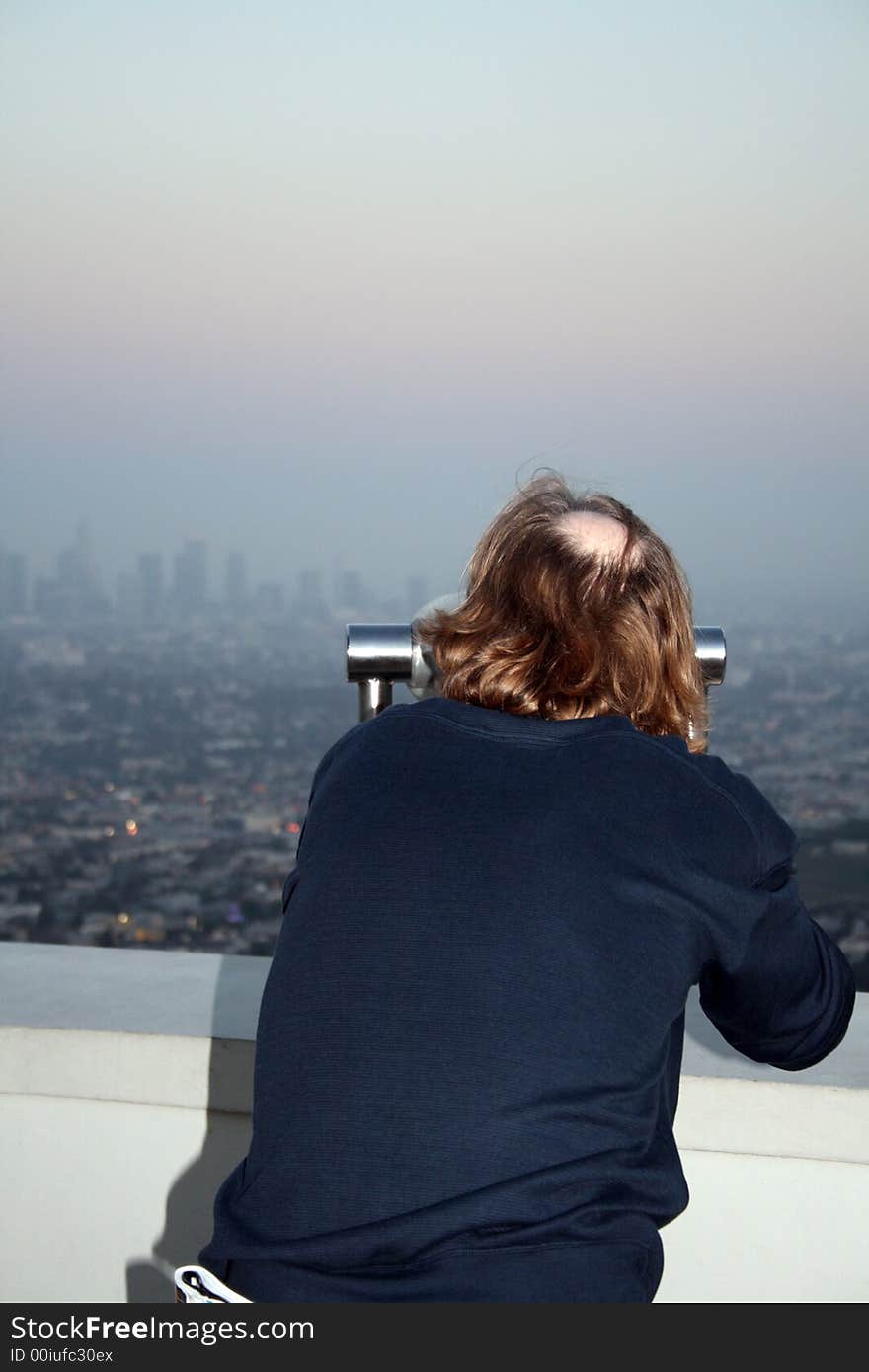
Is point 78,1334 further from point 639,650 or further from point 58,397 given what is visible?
point 58,397

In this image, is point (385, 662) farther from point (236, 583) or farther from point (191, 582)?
point (236, 583)

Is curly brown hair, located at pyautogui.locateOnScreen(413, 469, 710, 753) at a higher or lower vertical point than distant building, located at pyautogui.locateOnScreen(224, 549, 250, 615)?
higher

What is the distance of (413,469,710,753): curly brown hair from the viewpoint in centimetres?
102

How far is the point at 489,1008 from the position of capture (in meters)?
0.83

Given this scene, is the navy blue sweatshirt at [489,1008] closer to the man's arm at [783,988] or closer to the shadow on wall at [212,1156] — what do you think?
the man's arm at [783,988]

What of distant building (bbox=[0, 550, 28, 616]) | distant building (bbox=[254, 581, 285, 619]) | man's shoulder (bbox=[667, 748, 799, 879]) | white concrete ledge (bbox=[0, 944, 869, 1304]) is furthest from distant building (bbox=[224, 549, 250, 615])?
man's shoulder (bbox=[667, 748, 799, 879])

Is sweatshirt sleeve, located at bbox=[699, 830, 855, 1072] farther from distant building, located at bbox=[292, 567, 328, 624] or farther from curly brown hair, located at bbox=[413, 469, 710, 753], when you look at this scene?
distant building, located at bbox=[292, 567, 328, 624]

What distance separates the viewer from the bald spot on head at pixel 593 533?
1.03 meters

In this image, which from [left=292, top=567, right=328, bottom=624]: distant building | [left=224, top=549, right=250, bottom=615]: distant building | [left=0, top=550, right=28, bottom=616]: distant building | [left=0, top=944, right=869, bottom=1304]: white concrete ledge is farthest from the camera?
[left=224, top=549, right=250, bottom=615]: distant building

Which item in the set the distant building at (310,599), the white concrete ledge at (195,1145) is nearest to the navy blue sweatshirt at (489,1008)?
the white concrete ledge at (195,1145)

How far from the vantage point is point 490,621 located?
3.46 feet

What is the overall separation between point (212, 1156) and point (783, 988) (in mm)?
685

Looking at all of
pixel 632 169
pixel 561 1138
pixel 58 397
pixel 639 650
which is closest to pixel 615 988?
pixel 561 1138

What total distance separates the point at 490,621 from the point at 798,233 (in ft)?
54.6
